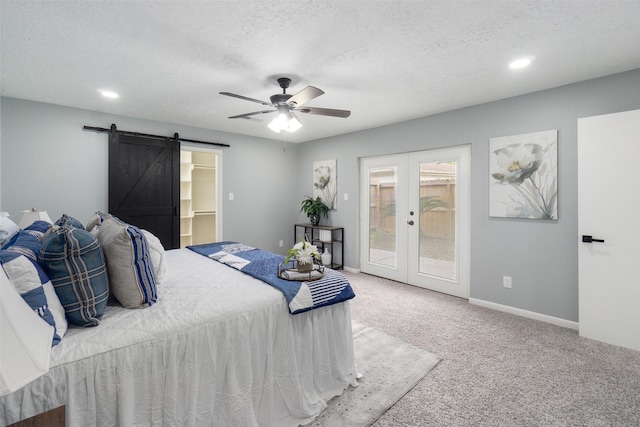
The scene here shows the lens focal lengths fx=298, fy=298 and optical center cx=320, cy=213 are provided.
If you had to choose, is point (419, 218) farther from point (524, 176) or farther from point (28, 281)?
point (28, 281)

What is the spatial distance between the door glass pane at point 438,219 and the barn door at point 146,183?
3.74 metres

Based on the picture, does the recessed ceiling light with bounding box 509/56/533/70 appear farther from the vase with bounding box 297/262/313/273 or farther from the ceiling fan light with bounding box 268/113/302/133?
the vase with bounding box 297/262/313/273

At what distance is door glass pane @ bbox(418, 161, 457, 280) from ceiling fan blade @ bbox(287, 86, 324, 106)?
7.79 feet

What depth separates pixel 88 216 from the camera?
3986 mm

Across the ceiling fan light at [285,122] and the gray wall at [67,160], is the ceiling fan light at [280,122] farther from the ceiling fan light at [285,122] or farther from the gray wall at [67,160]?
the gray wall at [67,160]

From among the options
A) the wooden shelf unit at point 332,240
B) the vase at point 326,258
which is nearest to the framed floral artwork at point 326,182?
the wooden shelf unit at point 332,240

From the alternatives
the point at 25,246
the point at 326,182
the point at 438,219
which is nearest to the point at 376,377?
the point at 25,246

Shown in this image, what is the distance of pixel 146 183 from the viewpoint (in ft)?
14.3

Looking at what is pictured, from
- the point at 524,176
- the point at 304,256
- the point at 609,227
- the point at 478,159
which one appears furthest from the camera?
the point at 478,159

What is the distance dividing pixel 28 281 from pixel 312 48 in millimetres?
2195

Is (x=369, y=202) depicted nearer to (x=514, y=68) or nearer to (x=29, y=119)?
(x=514, y=68)

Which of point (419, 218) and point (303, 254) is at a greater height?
point (419, 218)

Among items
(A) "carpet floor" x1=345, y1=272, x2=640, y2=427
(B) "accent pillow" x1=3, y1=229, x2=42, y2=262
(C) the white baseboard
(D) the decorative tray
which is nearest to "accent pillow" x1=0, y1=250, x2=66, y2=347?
(B) "accent pillow" x1=3, y1=229, x2=42, y2=262

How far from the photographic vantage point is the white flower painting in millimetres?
3109
